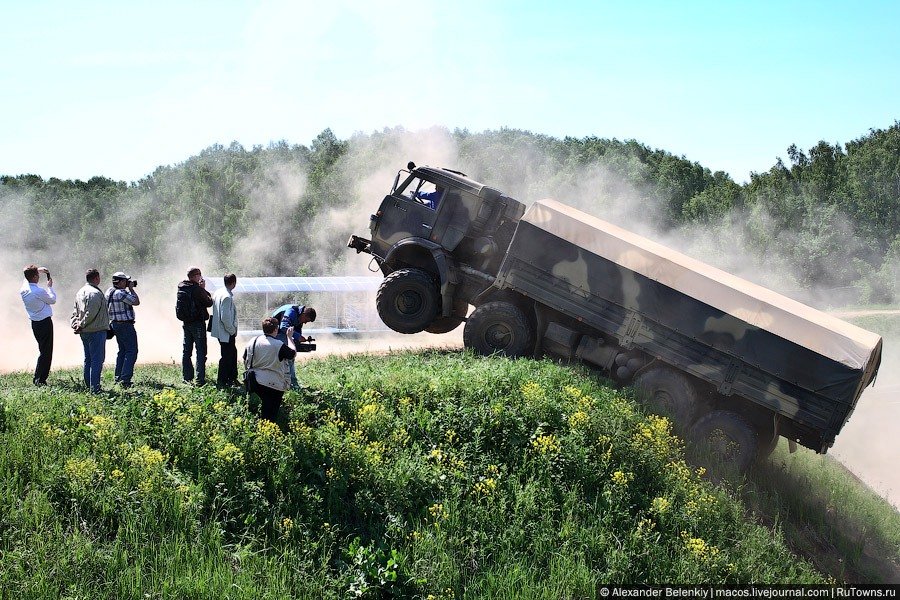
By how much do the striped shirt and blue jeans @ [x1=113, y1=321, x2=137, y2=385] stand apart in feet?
0.29

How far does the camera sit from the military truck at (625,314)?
39.2 feet

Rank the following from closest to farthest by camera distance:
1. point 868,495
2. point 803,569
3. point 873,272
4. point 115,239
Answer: point 803,569, point 868,495, point 873,272, point 115,239

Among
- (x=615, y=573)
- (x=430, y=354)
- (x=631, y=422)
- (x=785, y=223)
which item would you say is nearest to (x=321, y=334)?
(x=430, y=354)

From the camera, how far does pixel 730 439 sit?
12531mm

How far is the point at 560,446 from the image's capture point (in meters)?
11.0

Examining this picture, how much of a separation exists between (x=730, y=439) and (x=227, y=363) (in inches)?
300

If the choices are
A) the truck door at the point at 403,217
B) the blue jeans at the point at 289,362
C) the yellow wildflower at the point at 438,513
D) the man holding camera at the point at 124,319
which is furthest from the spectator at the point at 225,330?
the truck door at the point at 403,217

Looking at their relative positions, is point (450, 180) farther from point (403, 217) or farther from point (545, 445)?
point (545, 445)

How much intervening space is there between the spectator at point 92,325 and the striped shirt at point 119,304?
31 centimetres

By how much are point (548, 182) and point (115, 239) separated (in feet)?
94.2

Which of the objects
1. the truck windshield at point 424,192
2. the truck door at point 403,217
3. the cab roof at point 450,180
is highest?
the cab roof at point 450,180

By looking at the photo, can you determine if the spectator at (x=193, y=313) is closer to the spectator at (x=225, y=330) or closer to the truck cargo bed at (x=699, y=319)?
the spectator at (x=225, y=330)

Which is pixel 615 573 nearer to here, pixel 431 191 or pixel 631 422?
pixel 631 422

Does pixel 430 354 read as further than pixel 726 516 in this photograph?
Yes
